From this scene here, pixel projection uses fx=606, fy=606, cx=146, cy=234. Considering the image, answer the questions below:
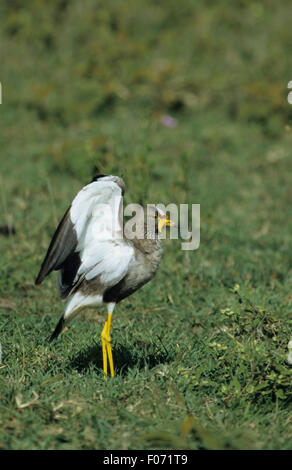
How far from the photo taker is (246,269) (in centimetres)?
521

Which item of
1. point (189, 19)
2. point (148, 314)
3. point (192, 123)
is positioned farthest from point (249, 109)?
point (148, 314)

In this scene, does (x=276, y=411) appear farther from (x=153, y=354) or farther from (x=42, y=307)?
(x=42, y=307)

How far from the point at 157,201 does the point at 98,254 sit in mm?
2350

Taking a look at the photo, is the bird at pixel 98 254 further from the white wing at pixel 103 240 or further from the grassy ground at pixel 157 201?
the grassy ground at pixel 157 201

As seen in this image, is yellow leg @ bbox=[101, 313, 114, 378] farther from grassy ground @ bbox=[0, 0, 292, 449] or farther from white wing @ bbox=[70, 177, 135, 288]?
white wing @ bbox=[70, 177, 135, 288]

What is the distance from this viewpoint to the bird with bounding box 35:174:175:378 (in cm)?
343

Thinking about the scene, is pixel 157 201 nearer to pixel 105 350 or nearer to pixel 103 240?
pixel 103 240

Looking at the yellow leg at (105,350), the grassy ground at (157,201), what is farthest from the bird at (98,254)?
the grassy ground at (157,201)

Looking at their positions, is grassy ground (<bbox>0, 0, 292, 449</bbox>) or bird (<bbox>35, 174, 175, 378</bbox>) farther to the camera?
bird (<bbox>35, 174, 175, 378</bbox>)

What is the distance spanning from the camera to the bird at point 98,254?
11.2 ft

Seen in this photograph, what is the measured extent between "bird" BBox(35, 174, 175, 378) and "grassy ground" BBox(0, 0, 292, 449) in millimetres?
397

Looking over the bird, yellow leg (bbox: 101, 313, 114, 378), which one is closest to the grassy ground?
yellow leg (bbox: 101, 313, 114, 378)

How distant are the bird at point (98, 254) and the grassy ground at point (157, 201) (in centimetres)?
40

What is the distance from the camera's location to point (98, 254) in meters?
3.50
